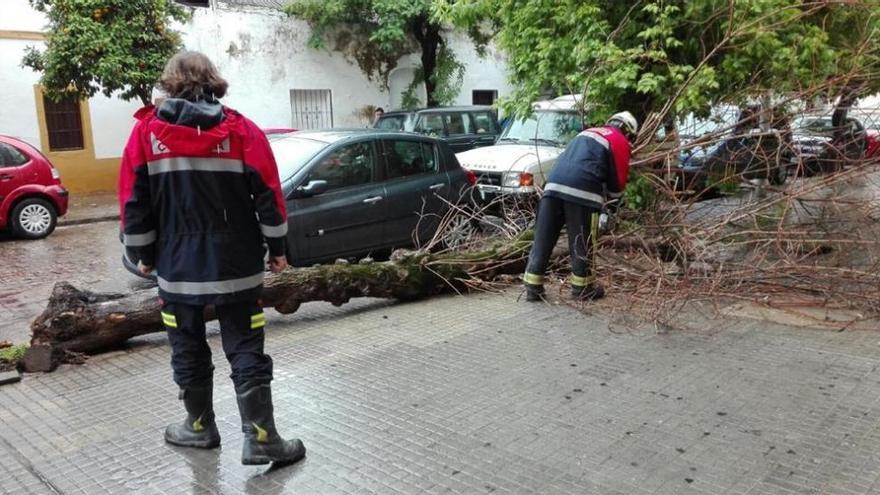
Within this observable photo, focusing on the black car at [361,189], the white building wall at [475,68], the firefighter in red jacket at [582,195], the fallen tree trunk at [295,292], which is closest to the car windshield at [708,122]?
the firefighter in red jacket at [582,195]

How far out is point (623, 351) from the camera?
17.0 ft

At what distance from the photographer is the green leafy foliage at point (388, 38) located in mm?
17250

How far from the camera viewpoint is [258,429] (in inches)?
137

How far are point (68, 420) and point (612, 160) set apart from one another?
428cm

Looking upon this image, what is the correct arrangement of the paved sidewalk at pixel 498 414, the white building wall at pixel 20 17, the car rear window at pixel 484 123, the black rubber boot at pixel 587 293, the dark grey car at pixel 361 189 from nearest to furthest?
the paved sidewalk at pixel 498 414
the black rubber boot at pixel 587 293
the dark grey car at pixel 361 189
the white building wall at pixel 20 17
the car rear window at pixel 484 123

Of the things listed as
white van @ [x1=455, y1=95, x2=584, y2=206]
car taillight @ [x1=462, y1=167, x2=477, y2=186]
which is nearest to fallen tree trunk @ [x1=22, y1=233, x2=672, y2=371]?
white van @ [x1=455, y1=95, x2=584, y2=206]

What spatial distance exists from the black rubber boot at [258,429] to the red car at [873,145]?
5439mm

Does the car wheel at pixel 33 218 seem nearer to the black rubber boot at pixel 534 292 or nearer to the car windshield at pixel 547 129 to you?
the car windshield at pixel 547 129

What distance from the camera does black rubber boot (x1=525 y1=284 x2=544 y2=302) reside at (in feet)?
21.3

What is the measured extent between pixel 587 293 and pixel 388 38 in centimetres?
1286

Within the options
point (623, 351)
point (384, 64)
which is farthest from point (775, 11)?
point (384, 64)

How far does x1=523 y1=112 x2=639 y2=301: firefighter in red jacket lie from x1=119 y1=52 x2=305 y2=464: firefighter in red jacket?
3.22 m

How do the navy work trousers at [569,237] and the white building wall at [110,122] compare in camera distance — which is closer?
the navy work trousers at [569,237]

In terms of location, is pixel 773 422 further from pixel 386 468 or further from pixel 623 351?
pixel 386 468
